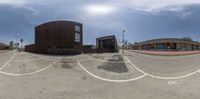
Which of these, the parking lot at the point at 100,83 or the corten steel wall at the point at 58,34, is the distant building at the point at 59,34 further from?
the parking lot at the point at 100,83

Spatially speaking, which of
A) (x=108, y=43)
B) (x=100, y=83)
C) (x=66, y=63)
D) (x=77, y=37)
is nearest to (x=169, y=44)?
(x=108, y=43)

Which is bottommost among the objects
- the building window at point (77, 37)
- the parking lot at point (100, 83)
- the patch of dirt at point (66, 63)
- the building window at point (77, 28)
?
the parking lot at point (100, 83)

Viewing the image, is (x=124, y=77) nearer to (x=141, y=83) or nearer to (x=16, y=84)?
(x=141, y=83)

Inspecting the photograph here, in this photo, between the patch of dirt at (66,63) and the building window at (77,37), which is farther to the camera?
the building window at (77,37)

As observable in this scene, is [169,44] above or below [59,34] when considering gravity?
below

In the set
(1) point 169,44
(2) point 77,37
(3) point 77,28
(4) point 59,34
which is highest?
(3) point 77,28

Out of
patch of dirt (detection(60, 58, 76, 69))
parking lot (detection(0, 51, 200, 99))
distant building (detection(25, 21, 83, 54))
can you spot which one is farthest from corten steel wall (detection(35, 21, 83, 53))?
parking lot (detection(0, 51, 200, 99))

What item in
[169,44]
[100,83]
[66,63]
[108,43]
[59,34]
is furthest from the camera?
[59,34]

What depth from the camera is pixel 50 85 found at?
950 cm

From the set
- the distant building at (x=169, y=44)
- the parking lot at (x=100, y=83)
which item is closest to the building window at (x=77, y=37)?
the distant building at (x=169, y=44)

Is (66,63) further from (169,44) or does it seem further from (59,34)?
(169,44)

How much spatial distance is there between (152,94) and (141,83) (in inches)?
60.8

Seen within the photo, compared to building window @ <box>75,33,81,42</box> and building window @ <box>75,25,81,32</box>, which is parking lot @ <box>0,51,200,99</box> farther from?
building window @ <box>75,25,81,32</box>

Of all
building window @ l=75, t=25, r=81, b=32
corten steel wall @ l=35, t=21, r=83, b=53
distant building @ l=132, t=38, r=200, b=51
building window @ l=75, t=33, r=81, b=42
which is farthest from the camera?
building window @ l=75, t=25, r=81, b=32
